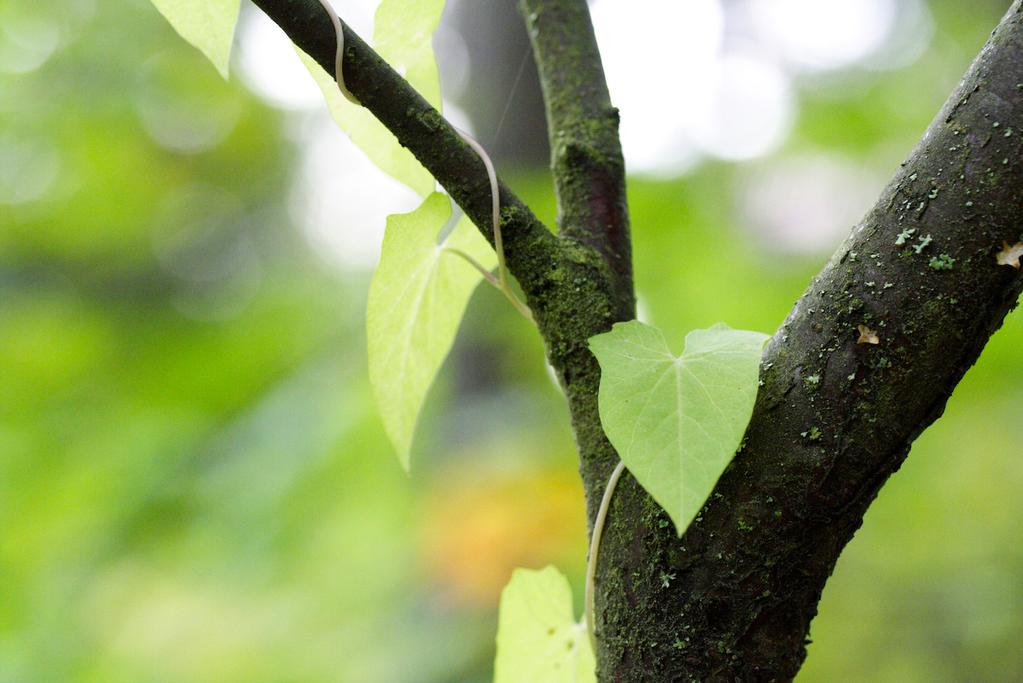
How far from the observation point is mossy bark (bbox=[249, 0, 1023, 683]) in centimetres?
24

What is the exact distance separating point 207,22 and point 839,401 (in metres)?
0.24

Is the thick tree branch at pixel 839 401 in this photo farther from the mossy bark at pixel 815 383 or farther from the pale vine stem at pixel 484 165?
the pale vine stem at pixel 484 165

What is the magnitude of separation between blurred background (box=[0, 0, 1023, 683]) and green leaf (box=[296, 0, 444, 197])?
78cm

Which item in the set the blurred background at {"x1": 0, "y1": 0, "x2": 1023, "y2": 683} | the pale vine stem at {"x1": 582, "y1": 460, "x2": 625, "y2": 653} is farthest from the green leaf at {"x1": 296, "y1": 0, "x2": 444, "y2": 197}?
the blurred background at {"x1": 0, "y1": 0, "x2": 1023, "y2": 683}

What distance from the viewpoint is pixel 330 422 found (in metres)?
1.15

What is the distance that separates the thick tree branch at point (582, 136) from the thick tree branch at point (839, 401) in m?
0.09

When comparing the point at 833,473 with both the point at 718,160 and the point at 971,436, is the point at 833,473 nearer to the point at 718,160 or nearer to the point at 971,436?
the point at 971,436

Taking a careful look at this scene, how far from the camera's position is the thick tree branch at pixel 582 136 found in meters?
0.34

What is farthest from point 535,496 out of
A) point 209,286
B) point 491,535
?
point 209,286

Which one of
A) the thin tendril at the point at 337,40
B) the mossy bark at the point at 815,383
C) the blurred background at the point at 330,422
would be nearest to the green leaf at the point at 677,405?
the mossy bark at the point at 815,383

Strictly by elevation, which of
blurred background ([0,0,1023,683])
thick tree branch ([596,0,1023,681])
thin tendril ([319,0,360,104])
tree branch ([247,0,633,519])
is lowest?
thick tree branch ([596,0,1023,681])

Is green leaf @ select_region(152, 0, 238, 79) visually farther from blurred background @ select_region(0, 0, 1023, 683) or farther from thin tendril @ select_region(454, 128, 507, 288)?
blurred background @ select_region(0, 0, 1023, 683)

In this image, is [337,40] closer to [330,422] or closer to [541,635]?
[541,635]

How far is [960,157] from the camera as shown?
24 cm
